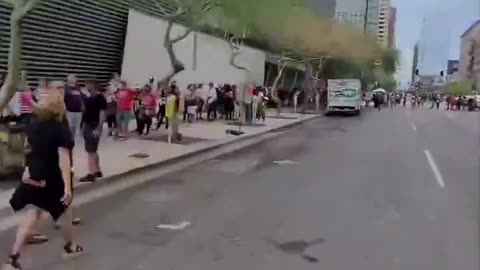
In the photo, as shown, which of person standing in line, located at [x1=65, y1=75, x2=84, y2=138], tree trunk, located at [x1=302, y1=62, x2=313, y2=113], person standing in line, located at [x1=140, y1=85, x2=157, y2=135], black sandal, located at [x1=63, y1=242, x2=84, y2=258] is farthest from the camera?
tree trunk, located at [x1=302, y1=62, x2=313, y2=113]

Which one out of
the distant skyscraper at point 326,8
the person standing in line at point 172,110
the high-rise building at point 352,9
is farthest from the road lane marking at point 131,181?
the high-rise building at point 352,9

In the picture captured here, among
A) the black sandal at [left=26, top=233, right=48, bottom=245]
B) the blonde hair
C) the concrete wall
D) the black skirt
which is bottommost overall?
the black sandal at [left=26, top=233, right=48, bottom=245]

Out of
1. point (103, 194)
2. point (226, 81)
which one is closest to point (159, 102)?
point (103, 194)

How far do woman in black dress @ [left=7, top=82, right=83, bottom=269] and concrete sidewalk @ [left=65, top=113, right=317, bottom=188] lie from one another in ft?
17.9

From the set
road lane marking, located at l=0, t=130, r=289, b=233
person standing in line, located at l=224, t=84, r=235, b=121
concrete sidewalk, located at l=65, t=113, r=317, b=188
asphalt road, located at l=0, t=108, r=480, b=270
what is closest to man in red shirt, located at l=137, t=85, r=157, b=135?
concrete sidewalk, located at l=65, t=113, r=317, b=188

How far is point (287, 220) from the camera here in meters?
9.56

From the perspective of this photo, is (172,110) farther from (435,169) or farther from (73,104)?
(435,169)

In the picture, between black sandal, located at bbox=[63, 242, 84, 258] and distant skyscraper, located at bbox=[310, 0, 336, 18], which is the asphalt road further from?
distant skyscraper, located at bbox=[310, 0, 336, 18]

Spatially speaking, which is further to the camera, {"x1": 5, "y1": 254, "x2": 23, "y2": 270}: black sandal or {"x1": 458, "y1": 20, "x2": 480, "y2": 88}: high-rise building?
{"x1": 458, "y1": 20, "x2": 480, "y2": 88}: high-rise building

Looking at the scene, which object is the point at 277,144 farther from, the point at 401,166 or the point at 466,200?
the point at 466,200

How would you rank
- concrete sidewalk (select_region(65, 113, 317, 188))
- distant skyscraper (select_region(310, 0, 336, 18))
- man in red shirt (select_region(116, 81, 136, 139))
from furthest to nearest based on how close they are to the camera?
distant skyscraper (select_region(310, 0, 336, 18)) < man in red shirt (select_region(116, 81, 136, 139)) < concrete sidewalk (select_region(65, 113, 317, 188))

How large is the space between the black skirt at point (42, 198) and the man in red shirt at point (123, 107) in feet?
42.0

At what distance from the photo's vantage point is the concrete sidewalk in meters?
13.9

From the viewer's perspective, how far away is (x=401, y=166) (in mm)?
17016
